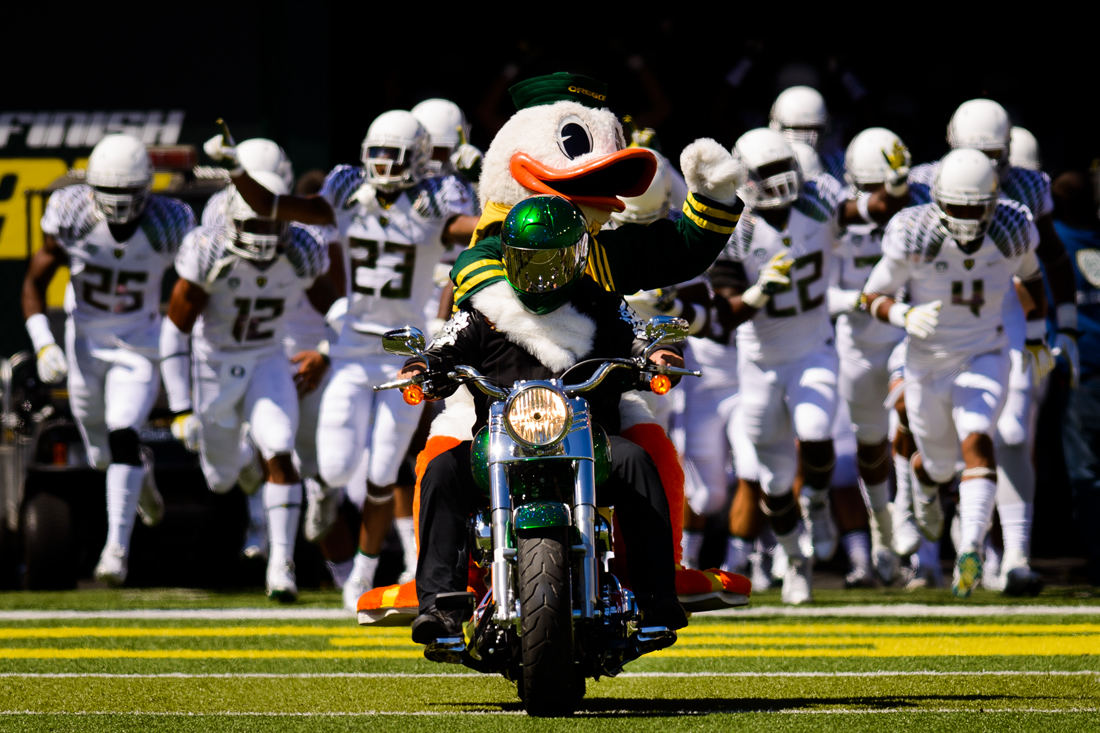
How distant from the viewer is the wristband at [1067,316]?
30.1 ft

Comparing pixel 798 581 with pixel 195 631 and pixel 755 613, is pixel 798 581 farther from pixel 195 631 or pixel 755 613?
pixel 195 631

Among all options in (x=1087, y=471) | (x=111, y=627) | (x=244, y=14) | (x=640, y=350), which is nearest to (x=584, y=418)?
(x=640, y=350)

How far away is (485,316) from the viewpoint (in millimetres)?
4977

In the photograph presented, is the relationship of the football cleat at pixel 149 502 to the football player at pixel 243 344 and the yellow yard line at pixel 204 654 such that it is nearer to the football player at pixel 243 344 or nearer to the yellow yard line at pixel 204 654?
the football player at pixel 243 344

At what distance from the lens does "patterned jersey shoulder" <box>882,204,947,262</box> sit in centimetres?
862

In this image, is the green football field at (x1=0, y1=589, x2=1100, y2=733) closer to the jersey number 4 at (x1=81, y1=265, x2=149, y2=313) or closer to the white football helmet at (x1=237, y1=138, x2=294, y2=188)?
the jersey number 4 at (x1=81, y1=265, x2=149, y2=313)

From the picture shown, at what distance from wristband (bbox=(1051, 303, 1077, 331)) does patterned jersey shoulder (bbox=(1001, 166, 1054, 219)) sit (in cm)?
47

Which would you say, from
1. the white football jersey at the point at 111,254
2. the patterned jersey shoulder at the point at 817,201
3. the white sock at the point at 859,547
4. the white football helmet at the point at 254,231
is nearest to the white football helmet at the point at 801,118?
the patterned jersey shoulder at the point at 817,201

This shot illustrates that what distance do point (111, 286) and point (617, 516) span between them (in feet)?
19.1

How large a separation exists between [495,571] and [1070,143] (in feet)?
38.1

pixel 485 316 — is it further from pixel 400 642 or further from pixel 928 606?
pixel 928 606

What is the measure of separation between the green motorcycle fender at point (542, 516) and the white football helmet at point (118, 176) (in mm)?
5845

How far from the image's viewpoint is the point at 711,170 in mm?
5215

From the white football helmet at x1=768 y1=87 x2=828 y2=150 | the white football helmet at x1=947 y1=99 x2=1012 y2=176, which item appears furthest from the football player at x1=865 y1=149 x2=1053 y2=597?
the white football helmet at x1=768 y1=87 x2=828 y2=150
